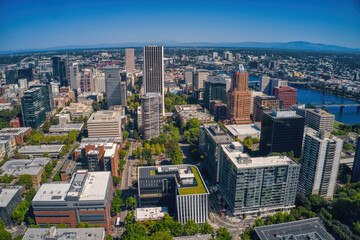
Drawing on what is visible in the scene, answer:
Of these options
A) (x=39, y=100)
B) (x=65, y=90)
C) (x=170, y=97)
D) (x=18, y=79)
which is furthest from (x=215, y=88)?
(x=18, y=79)

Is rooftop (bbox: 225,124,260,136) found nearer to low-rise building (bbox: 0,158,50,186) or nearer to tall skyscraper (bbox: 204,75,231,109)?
tall skyscraper (bbox: 204,75,231,109)

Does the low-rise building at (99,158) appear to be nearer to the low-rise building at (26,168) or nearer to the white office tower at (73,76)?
the low-rise building at (26,168)

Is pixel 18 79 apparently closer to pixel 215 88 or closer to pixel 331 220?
pixel 215 88

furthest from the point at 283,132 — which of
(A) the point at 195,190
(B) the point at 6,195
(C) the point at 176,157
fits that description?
(B) the point at 6,195

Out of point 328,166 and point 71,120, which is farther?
point 71,120

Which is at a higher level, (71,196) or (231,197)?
(71,196)

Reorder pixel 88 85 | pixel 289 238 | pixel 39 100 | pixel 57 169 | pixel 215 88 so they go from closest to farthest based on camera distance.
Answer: pixel 289 238 < pixel 57 169 < pixel 39 100 < pixel 215 88 < pixel 88 85
